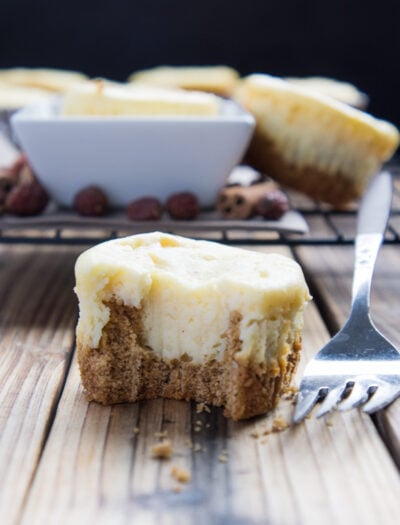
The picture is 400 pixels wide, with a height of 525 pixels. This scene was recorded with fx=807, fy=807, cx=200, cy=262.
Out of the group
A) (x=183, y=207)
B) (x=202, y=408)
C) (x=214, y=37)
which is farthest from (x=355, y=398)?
(x=214, y=37)

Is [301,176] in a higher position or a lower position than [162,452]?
lower

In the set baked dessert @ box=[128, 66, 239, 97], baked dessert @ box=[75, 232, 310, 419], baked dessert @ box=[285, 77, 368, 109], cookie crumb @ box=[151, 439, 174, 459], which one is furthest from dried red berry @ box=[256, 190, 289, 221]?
baked dessert @ box=[128, 66, 239, 97]

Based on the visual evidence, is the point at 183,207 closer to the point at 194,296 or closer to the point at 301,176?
the point at 301,176

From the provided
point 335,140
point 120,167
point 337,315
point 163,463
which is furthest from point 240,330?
point 335,140

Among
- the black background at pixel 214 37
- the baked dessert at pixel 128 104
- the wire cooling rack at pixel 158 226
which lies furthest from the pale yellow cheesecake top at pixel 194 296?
the black background at pixel 214 37

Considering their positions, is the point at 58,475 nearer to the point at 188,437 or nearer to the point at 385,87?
the point at 188,437

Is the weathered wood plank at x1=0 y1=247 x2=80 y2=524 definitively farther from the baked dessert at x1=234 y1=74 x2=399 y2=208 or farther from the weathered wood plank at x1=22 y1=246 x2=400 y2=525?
the baked dessert at x1=234 y1=74 x2=399 y2=208

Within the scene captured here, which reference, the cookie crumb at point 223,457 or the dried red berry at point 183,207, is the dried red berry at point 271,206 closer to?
the dried red berry at point 183,207
